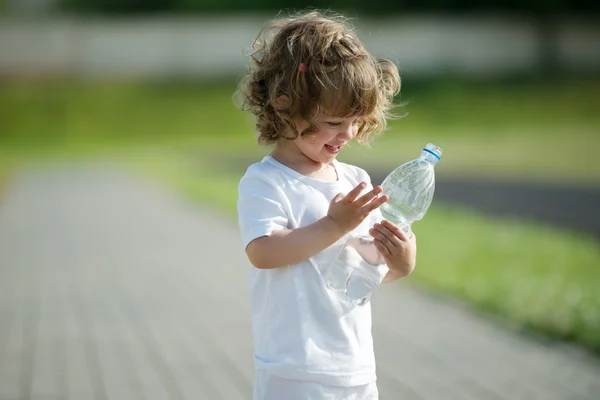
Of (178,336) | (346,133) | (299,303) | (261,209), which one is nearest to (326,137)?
(346,133)

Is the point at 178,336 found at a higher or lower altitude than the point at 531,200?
lower

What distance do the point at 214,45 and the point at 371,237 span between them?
38.6 meters

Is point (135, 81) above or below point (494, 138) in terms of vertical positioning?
above

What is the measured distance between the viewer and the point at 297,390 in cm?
Answer: 264

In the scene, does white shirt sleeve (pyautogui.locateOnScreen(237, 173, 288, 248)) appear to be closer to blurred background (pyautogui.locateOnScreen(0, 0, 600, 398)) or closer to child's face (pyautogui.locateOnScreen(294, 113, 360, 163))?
child's face (pyautogui.locateOnScreen(294, 113, 360, 163))

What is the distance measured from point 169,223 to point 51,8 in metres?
53.6

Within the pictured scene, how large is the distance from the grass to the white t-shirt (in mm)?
684

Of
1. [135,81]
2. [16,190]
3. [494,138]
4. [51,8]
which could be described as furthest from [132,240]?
[51,8]

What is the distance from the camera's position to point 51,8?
205 ft

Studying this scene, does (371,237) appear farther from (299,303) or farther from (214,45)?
(214,45)

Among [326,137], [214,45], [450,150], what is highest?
[214,45]

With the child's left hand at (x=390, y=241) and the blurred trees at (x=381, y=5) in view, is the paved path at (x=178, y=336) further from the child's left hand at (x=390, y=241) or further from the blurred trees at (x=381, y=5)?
the blurred trees at (x=381, y=5)

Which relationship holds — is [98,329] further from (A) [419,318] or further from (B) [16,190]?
(B) [16,190]

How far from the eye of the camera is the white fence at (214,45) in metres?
39.1
